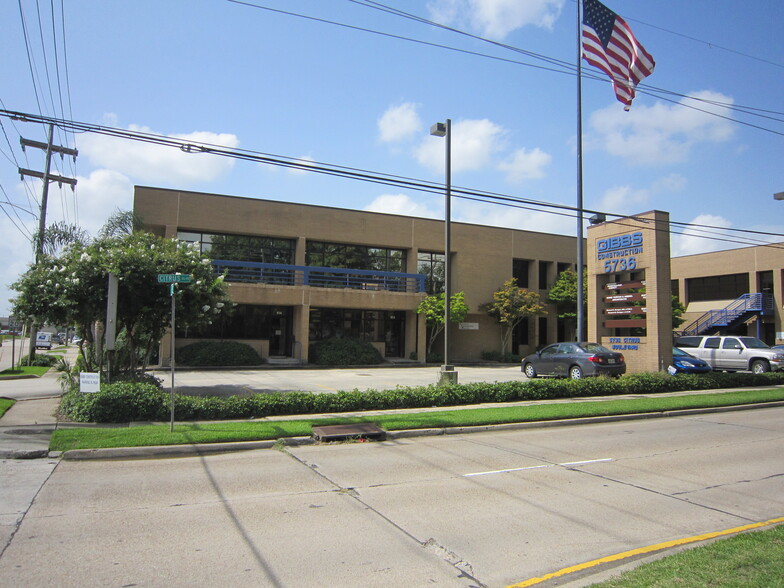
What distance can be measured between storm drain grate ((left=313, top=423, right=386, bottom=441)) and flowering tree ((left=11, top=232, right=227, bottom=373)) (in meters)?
6.10

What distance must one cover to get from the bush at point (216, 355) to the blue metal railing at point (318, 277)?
3782 mm

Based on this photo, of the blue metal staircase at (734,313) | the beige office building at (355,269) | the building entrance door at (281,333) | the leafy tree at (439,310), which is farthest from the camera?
the blue metal staircase at (734,313)

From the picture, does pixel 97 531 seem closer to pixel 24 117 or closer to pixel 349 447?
pixel 349 447

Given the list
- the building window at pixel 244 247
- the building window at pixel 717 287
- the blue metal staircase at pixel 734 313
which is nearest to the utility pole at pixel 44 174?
the building window at pixel 244 247

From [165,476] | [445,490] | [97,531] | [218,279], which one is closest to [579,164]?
[218,279]

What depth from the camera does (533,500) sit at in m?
6.88

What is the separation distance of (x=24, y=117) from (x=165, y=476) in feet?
25.2

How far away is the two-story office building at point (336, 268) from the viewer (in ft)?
97.9

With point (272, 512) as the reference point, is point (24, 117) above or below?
above

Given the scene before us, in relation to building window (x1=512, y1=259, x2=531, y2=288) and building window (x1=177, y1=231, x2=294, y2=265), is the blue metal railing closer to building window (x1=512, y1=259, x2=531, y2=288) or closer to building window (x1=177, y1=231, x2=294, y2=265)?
building window (x1=177, y1=231, x2=294, y2=265)

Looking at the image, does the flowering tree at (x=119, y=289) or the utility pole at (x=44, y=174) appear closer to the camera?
the flowering tree at (x=119, y=289)

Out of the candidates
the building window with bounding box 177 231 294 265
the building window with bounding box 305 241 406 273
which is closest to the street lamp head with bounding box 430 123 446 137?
the building window with bounding box 177 231 294 265

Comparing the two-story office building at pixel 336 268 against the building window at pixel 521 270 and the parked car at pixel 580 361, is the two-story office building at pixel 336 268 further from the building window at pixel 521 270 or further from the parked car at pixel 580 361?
the parked car at pixel 580 361

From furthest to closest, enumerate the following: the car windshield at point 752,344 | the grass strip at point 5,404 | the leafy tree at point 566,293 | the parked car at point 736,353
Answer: the leafy tree at point 566,293, the car windshield at point 752,344, the parked car at point 736,353, the grass strip at point 5,404
